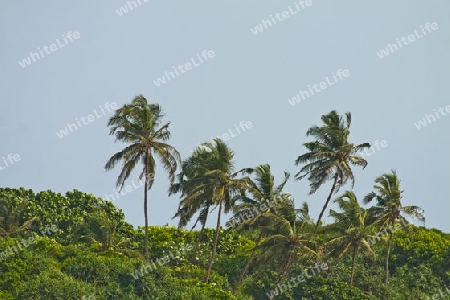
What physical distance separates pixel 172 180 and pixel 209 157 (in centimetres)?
312

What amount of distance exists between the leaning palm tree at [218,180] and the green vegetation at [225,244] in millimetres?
77

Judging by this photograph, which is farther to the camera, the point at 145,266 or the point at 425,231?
the point at 425,231

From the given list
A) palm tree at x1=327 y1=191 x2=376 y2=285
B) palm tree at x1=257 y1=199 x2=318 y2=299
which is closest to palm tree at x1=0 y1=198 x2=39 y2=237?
palm tree at x1=257 y1=199 x2=318 y2=299

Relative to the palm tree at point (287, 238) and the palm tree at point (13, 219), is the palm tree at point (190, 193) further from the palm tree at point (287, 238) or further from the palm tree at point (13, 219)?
the palm tree at point (13, 219)

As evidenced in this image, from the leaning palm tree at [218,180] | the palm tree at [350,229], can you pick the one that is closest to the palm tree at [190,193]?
the leaning palm tree at [218,180]

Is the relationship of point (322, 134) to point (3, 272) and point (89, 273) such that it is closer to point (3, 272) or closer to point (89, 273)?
point (89, 273)

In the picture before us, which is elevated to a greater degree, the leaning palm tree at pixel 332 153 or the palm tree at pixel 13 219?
the palm tree at pixel 13 219

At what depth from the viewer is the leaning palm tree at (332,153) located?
222 feet

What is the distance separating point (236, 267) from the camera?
73625 mm

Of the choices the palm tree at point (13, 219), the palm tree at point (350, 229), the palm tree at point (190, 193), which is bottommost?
the palm tree at point (350, 229)

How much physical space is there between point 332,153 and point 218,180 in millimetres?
→ 9871

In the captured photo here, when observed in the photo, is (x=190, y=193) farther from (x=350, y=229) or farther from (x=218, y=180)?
(x=350, y=229)

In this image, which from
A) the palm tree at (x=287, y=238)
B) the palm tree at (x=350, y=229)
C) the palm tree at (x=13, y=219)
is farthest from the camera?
the palm tree at (x=13, y=219)

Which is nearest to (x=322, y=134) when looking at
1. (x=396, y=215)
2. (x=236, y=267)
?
(x=396, y=215)
